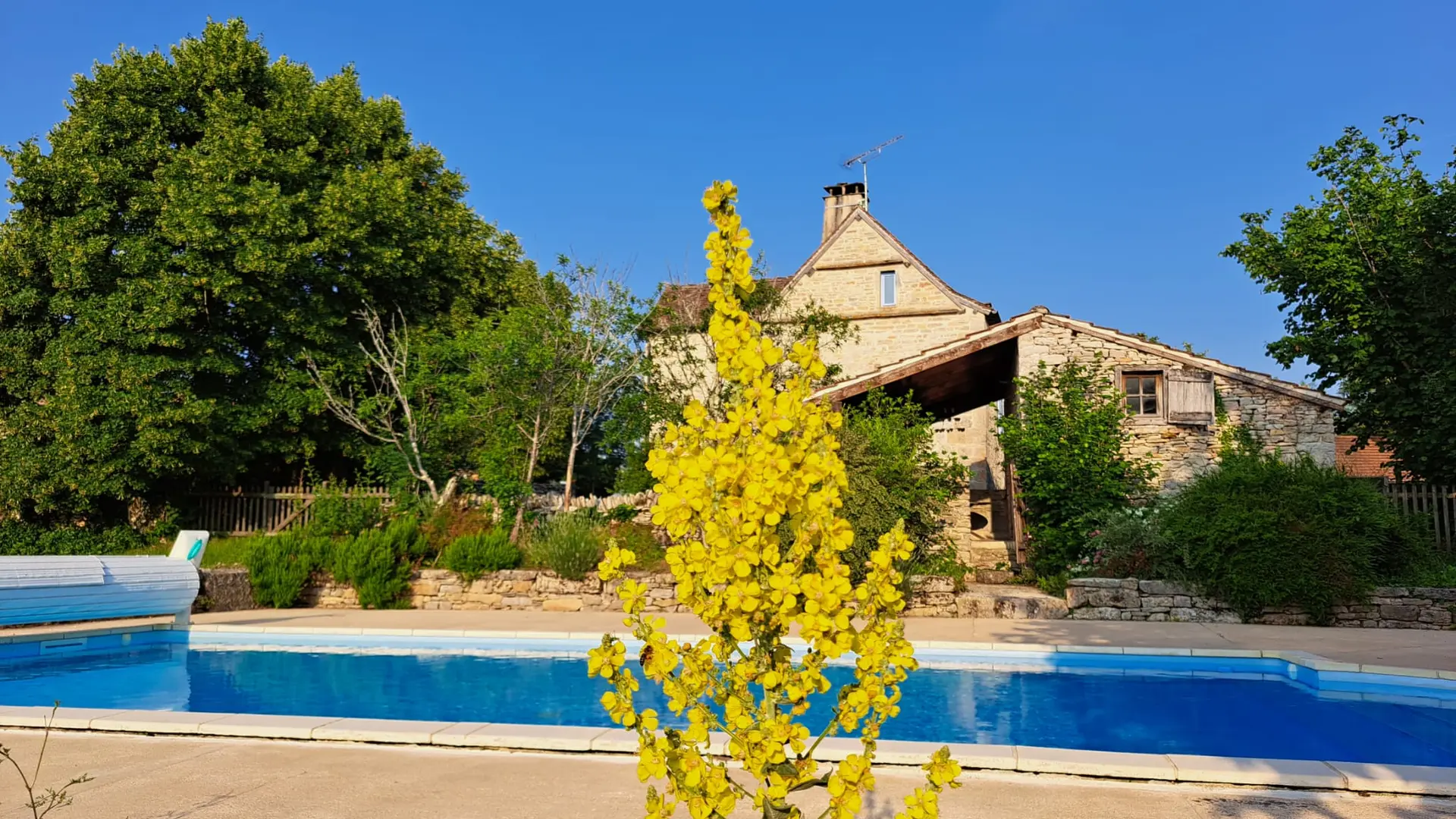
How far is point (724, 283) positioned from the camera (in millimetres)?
2262

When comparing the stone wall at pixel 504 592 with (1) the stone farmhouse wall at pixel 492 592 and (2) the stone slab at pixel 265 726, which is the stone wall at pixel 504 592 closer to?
(1) the stone farmhouse wall at pixel 492 592

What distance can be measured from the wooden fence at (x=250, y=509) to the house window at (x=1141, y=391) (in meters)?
14.1

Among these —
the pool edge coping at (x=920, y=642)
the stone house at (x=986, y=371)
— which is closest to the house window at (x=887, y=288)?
the stone house at (x=986, y=371)

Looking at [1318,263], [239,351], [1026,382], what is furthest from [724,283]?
[239,351]

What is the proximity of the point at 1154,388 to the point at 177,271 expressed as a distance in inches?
697

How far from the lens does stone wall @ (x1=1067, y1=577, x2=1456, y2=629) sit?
34.6 ft

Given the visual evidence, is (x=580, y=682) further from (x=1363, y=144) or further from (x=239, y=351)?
(x=1363, y=144)

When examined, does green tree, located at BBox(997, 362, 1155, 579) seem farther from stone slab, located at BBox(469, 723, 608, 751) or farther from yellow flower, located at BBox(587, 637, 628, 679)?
yellow flower, located at BBox(587, 637, 628, 679)

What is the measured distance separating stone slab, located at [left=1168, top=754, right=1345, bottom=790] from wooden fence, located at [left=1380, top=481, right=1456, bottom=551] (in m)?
10.0

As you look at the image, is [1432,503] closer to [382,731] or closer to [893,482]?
[893,482]

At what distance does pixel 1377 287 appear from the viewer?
584 inches

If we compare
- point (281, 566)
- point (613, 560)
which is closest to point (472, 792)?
point (613, 560)

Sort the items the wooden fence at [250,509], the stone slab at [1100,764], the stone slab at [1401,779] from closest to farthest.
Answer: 1. the stone slab at [1401,779]
2. the stone slab at [1100,764]
3. the wooden fence at [250,509]

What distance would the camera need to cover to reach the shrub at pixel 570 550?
13.4m
